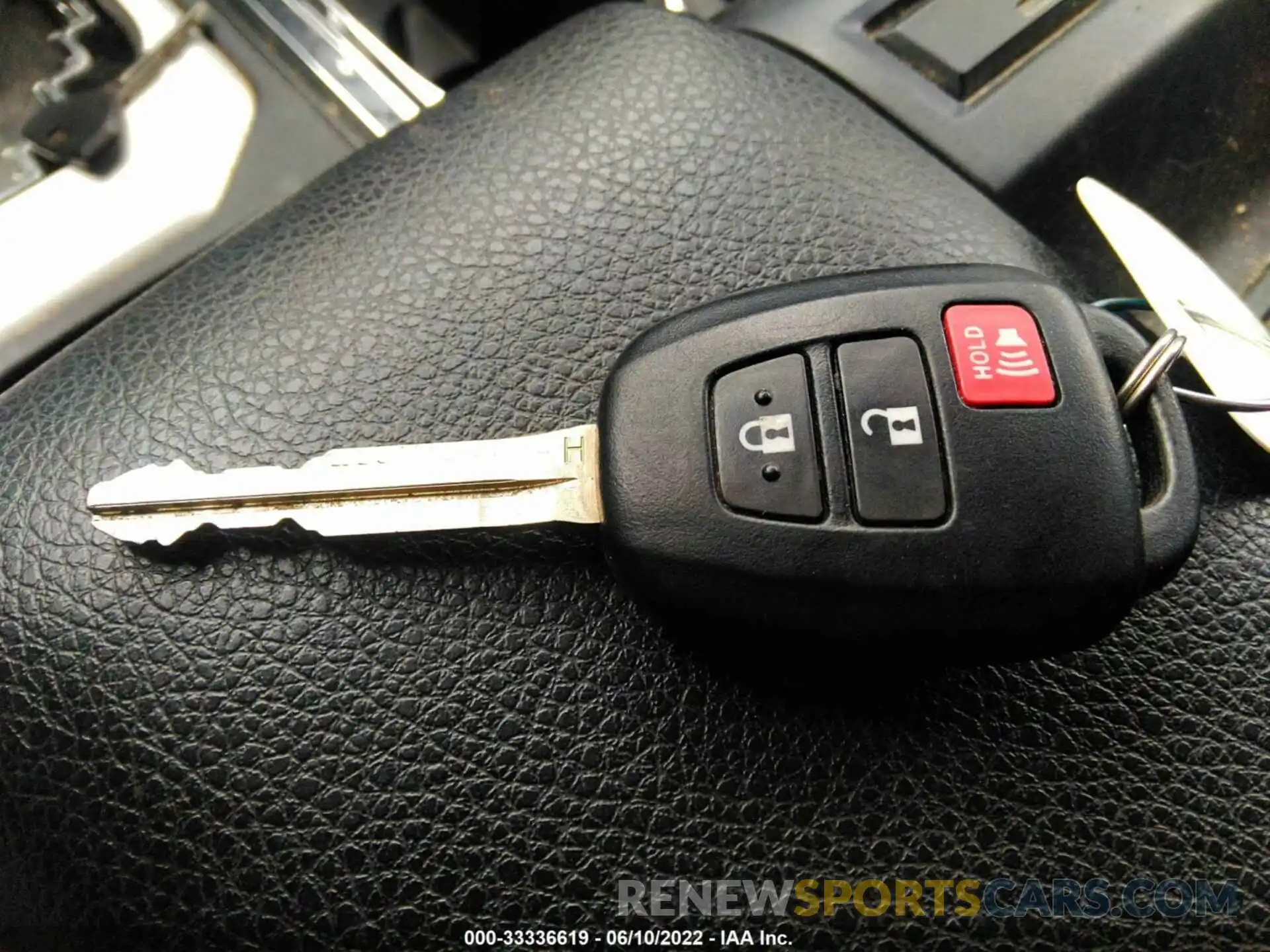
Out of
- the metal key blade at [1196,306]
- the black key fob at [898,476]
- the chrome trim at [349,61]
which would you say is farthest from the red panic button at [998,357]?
the chrome trim at [349,61]

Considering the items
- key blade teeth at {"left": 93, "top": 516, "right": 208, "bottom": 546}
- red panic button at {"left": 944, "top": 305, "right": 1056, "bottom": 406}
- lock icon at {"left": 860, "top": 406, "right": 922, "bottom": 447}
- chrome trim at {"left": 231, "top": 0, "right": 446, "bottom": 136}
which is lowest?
key blade teeth at {"left": 93, "top": 516, "right": 208, "bottom": 546}

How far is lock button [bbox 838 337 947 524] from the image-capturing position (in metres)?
0.33

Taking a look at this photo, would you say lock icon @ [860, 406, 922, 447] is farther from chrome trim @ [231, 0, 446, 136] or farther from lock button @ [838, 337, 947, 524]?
chrome trim @ [231, 0, 446, 136]

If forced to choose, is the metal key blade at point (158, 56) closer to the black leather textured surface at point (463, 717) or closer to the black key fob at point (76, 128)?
the black key fob at point (76, 128)

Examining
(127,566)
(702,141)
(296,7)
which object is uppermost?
(296,7)

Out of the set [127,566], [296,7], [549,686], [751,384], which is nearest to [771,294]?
[751,384]

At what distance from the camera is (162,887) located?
1.20 ft

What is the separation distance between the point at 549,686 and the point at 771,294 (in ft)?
0.62

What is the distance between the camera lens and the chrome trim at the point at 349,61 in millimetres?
675

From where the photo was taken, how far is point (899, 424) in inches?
13.4

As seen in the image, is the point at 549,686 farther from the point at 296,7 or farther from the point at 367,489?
the point at 296,7
